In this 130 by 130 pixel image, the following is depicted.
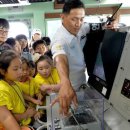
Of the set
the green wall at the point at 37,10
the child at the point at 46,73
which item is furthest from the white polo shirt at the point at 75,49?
the green wall at the point at 37,10

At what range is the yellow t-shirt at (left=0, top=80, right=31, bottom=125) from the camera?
1.55 metres

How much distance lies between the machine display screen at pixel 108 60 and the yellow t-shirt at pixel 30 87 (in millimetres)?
908

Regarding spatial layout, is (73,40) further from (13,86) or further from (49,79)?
(49,79)

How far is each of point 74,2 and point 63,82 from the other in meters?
0.85

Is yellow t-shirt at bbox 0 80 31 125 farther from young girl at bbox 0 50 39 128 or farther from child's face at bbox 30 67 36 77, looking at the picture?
child's face at bbox 30 67 36 77

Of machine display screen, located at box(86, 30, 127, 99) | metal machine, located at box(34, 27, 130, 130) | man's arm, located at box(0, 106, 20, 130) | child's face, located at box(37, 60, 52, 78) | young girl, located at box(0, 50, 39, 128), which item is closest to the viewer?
metal machine, located at box(34, 27, 130, 130)

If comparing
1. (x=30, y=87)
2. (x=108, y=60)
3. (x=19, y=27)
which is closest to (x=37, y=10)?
(x=19, y=27)

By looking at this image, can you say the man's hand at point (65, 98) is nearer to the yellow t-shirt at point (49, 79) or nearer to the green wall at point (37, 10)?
the yellow t-shirt at point (49, 79)

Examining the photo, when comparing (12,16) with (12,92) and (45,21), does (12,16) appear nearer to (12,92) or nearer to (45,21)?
(45,21)

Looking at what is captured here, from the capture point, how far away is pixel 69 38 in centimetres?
170

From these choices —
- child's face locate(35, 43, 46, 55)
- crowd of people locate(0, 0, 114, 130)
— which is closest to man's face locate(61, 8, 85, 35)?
crowd of people locate(0, 0, 114, 130)

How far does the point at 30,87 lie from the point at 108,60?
44.8 inches

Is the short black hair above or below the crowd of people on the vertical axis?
above

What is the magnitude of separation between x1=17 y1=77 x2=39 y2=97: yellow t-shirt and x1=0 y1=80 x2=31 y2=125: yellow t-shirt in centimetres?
37
